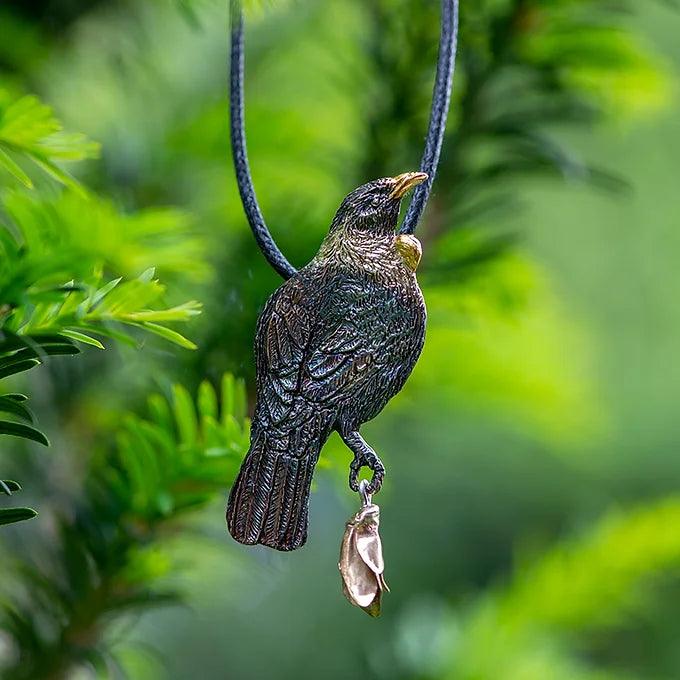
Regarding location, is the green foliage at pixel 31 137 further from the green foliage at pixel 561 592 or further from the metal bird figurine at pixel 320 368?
the green foliage at pixel 561 592

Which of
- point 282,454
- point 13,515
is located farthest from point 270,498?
point 13,515

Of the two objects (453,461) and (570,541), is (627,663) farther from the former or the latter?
(570,541)

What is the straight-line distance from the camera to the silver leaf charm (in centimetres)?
55

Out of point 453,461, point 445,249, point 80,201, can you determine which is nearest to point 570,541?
point 445,249

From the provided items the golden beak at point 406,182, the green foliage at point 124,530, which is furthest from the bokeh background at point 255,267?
the golden beak at point 406,182

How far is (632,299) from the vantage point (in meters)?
2.86

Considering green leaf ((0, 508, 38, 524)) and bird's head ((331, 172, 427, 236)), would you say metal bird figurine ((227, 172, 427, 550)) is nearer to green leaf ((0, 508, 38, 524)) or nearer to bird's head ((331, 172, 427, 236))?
bird's head ((331, 172, 427, 236))

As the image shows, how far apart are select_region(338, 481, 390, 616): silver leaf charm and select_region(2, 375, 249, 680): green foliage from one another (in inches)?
3.0

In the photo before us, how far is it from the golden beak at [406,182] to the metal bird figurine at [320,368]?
0.10 feet

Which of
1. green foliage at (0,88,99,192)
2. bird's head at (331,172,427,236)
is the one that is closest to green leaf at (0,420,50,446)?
green foliage at (0,88,99,192)

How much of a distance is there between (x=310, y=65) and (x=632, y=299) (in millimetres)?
1762

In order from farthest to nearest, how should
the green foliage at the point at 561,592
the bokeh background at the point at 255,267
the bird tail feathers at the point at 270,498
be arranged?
the green foliage at the point at 561,592 → the bokeh background at the point at 255,267 → the bird tail feathers at the point at 270,498

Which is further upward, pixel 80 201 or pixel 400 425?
pixel 80 201

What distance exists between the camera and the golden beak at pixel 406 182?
0.63 meters
